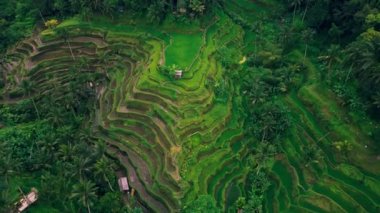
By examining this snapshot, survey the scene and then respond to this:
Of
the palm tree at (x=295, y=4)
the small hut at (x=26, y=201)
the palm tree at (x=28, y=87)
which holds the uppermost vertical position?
the palm tree at (x=295, y=4)

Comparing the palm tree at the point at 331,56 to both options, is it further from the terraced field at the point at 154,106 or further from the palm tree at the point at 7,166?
the palm tree at the point at 7,166

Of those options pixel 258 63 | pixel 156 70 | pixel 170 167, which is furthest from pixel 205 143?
pixel 258 63

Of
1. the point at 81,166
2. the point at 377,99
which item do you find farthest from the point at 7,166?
the point at 377,99

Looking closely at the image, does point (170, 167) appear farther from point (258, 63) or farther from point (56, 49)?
point (56, 49)

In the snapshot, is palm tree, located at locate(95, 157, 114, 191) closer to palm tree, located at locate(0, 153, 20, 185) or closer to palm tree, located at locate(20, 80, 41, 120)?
palm tree, located at locate(0, 153, 20, 185)

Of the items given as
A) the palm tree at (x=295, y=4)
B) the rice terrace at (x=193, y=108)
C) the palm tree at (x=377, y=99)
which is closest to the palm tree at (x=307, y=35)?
the rice terrace at (x=193, y=108)

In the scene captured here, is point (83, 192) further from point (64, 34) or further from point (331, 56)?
point (331, 56)

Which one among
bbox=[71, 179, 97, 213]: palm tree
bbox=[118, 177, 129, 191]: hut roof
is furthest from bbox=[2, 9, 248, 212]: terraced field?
bbox=[71, 179, 97, 213]: palm tree

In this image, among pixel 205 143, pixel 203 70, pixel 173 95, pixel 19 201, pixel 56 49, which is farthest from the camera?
pixel 56 49
